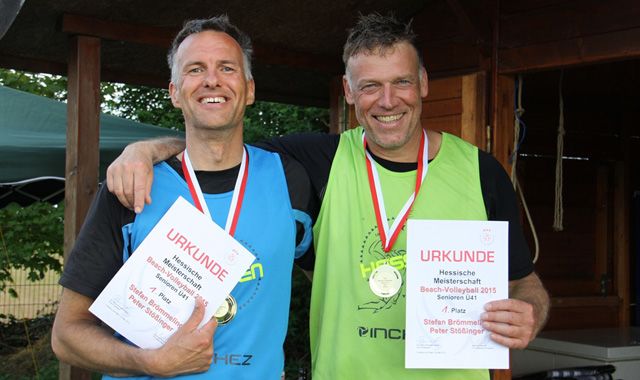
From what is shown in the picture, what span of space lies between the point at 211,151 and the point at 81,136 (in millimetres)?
2862

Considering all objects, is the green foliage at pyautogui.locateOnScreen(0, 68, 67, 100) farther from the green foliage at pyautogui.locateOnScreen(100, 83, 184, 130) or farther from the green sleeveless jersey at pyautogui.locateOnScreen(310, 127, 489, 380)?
the green sleeveless jersey at pyautogui.locateOnScreen(310, 127, 489, 380)

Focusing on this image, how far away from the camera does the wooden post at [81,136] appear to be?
16.1 ft

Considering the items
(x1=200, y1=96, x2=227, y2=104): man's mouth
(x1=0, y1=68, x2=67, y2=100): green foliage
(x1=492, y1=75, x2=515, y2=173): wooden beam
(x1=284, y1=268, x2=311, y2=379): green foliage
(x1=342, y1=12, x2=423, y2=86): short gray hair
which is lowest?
(x1=284, y1=268, x2=311, y2=379): green foliage

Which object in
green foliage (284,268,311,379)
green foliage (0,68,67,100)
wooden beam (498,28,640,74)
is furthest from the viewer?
green foliage (0,68,67,100)

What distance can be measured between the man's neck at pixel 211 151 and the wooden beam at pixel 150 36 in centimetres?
289

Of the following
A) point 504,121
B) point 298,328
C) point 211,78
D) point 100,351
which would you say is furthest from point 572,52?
point 298,328

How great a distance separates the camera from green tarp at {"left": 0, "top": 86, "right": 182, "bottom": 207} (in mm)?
6512

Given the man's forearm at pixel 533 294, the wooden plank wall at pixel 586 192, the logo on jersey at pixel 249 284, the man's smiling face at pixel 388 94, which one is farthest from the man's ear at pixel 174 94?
the wooden plank wall at pixel 586 192

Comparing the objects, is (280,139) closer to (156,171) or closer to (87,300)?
(156,171)

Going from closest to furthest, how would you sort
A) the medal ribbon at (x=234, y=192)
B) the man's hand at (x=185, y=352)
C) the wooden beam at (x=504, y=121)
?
the man's hand at (x=185, y=352) → the medal ribbon at (x=234, y=192) → the wooden beam at (x=504, y=121)

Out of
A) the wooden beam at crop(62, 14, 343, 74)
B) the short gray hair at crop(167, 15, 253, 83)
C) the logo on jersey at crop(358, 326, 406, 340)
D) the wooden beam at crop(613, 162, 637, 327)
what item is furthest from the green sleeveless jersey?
the wooden beam at crop(613, 162, 637, 327)

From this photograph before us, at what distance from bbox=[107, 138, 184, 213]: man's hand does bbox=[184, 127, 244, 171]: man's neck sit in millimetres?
111

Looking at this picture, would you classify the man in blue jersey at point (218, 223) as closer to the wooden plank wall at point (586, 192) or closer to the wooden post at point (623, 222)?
the wooden plank wall at point (586, 192)

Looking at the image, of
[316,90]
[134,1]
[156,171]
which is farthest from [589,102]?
[156,171]
